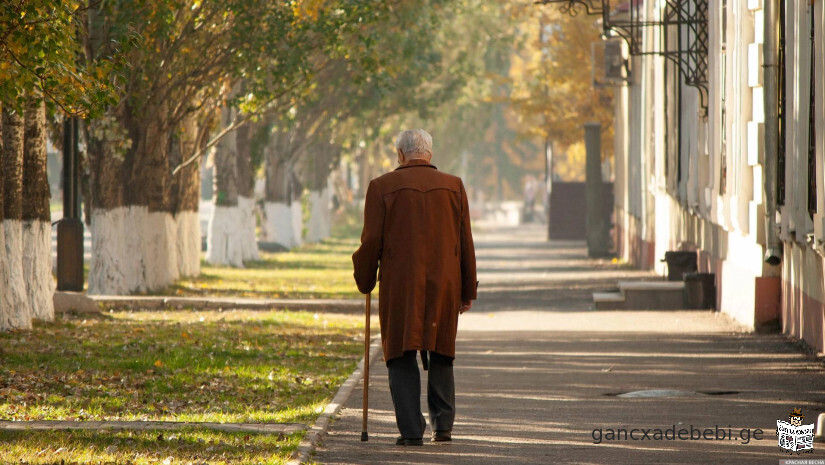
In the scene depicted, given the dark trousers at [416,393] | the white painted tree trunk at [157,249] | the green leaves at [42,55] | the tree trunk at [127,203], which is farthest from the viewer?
the white painted tree trunk at [157,249]

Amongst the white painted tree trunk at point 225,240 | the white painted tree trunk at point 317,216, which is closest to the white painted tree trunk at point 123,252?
the white painted tree trunk at point 225,240

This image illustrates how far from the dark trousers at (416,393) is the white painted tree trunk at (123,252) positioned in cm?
1360

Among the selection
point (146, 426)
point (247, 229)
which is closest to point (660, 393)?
point (146, 426)

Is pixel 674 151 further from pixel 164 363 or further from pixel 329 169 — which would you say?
pixel 329 169

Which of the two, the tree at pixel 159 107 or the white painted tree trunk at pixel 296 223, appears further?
the white painted tree trunk at pixel 296 223

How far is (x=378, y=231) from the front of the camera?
27.5 feet

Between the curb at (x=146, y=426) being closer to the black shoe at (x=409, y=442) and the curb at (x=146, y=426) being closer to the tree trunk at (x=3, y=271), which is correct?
the black shoe at (x=409, y=442)

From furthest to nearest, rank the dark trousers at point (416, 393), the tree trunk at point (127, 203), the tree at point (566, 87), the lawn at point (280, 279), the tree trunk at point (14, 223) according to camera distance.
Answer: the tree at point (566, 87)
the lawn at point (280, 279)
the tree trunk at point (127, 203)
the tree trunk at point (14, 223)
the dark trousers at point (416, 393)

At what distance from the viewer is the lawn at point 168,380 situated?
8211mm

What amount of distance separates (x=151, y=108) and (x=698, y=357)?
10640 mm

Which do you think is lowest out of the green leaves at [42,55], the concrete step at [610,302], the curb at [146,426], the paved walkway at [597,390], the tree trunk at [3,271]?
the paved walkway at [597,390]

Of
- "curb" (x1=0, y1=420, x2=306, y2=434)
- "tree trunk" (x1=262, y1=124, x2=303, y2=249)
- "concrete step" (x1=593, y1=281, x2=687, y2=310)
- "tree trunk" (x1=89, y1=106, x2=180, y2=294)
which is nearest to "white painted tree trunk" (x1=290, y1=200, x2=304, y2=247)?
"tree trunk" (x1=262, y1=124, x2=303, y2=249)

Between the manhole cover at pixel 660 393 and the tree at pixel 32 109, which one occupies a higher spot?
the tree at pixel 32 109

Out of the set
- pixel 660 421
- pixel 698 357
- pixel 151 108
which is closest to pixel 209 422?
pixel 660 421
